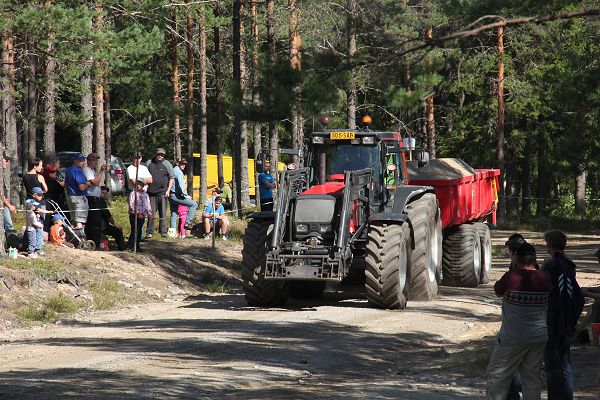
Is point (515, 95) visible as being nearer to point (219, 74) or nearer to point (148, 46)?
point (219, 74)

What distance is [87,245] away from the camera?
20.9 metres

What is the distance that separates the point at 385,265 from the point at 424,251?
5.23 feet

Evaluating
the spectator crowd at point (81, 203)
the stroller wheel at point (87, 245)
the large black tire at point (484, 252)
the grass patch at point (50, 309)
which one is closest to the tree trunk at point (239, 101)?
the spectator crowd at point (81, 203)

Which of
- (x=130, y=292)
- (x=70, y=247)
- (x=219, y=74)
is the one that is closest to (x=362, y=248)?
(x=130, y=292)

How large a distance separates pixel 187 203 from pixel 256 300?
23.5 feet

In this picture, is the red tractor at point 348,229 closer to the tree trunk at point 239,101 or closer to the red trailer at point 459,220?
the red trailer at point 459,220

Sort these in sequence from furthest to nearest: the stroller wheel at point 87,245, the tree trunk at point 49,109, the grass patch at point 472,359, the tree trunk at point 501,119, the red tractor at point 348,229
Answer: the tree trunk at point 501,119
the tree trunk at point 49,109
the stroller wheel at point 87,245
the red tractor at point 348,229
the grass patch at point 472,359

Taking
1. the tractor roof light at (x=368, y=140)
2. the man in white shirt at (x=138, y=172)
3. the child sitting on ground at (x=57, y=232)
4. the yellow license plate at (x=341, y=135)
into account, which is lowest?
the child sitting on ground at (x=57, y=232)

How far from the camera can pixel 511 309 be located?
9.34 metres

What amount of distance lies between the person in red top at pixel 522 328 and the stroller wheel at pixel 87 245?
41.5 ft

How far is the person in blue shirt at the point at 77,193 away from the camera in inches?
814

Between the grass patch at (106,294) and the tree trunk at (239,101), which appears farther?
the grass patch at (106,294)

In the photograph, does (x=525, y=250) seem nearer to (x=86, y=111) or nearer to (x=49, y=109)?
(x=86, y=111)

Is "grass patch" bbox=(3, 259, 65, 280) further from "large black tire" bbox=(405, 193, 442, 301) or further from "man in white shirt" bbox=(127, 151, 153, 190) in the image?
"large black tire" bbox=(405, 193, 442, 301)
